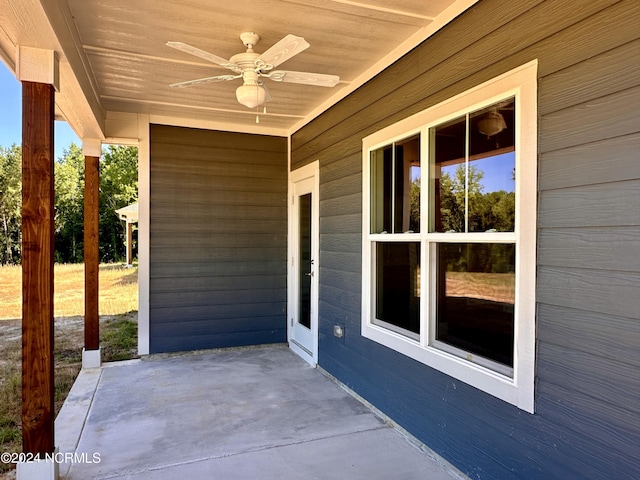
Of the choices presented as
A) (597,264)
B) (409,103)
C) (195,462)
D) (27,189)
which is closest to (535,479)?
(597,264)

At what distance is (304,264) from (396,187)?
80.0 inches

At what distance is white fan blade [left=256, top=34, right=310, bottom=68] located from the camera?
7.30 feet

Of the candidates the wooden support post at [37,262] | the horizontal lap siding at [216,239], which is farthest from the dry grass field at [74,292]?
the wooden support post at [37,262]

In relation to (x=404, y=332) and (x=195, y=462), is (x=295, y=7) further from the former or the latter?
(x=195, y=462)

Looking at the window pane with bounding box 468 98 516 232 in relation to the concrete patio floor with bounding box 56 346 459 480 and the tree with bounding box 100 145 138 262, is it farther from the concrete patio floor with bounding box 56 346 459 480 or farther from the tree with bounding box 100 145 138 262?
the tree with bounding box 100 145 138 262

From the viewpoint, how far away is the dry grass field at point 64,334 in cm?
325

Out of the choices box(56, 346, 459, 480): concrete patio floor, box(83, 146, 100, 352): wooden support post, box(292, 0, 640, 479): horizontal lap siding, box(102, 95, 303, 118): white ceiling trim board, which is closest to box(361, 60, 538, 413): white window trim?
box(292, 0, 640, 479): horizontal lap siding

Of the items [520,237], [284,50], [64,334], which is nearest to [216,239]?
[64,334]

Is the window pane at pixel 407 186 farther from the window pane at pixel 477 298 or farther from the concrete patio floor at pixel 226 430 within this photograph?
the concrete patio floor at pixel 226 430

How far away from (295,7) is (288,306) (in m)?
3.50

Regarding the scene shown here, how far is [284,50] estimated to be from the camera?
237cm

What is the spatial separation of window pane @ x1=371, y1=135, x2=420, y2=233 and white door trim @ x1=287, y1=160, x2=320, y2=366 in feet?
3.64

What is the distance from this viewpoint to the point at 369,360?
10.7 feet

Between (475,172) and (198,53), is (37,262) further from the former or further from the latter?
(475,172)
